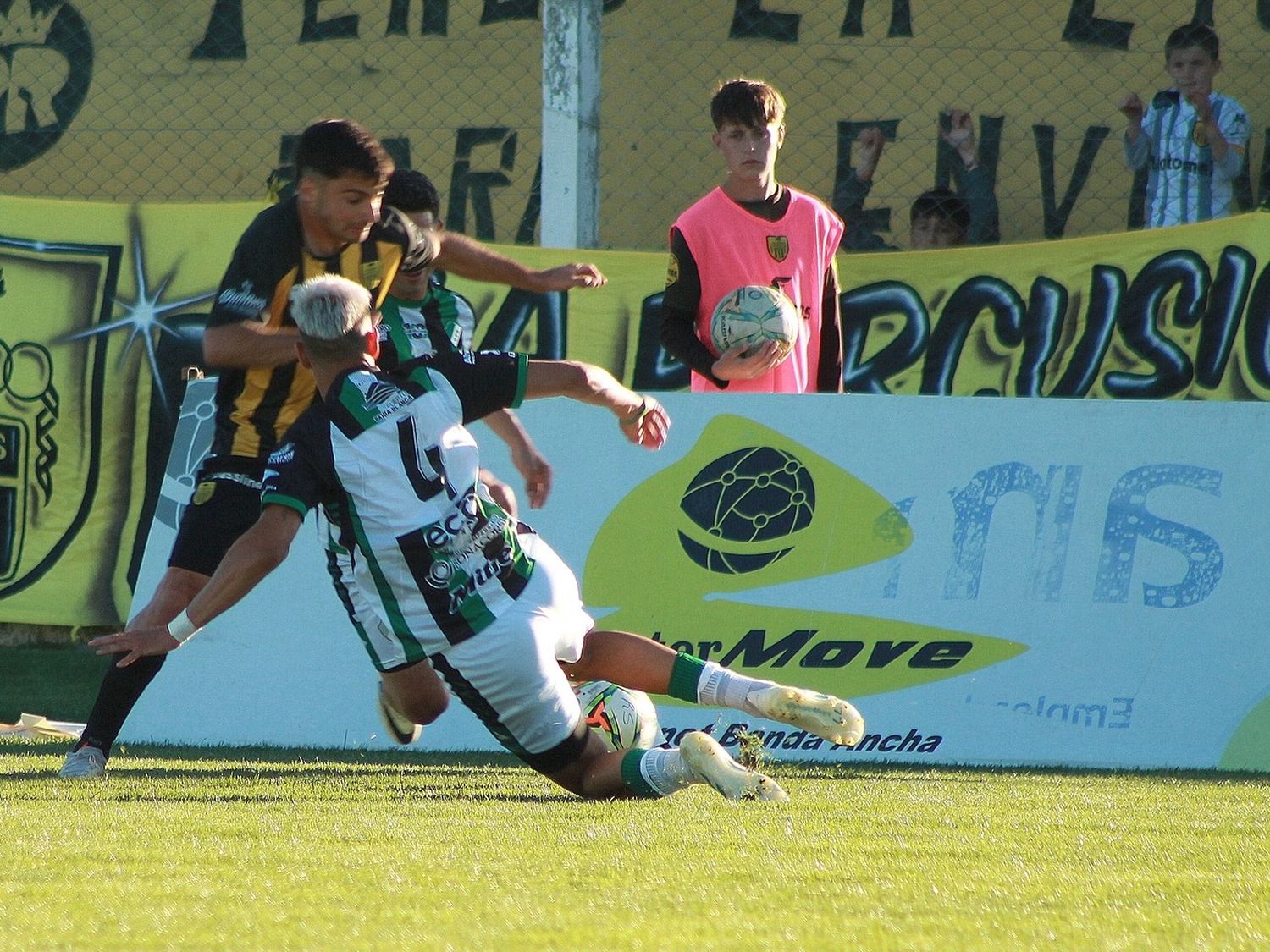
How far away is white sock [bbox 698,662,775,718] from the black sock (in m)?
1.72

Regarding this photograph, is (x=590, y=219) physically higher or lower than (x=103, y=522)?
higher

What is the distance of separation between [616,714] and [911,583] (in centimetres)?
135

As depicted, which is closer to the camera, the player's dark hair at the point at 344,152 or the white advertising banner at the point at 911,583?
the player's dark hair at the point at 344,152

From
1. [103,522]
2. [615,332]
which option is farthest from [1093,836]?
[103,522]

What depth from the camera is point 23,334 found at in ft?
27.0

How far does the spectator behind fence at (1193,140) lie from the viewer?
325 inches

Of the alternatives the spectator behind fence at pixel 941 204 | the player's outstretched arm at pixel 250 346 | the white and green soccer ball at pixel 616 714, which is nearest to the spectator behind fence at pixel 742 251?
the white and green soccer ball at pixel 616 714

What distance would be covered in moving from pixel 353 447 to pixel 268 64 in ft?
23.1

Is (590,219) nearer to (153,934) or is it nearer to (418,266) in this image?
(418,266)

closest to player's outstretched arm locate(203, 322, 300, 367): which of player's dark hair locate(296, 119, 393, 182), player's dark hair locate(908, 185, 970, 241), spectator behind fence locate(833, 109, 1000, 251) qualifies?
player's dark hair locate(296, 119, 393, 182)

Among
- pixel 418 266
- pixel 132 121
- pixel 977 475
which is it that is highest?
pixel 132 121

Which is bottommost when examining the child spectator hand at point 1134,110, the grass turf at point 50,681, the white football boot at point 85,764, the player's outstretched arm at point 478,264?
the grass turf at point 50,681

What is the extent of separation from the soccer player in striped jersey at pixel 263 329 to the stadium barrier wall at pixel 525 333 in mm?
2923

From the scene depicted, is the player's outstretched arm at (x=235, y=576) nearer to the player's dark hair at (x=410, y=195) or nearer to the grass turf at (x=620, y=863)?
the grass turf at (x=620, y=863)
